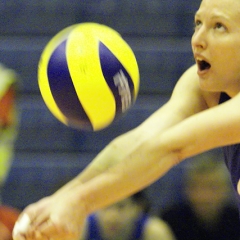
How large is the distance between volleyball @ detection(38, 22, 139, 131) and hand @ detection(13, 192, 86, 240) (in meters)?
0.59

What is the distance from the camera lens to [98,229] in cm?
356

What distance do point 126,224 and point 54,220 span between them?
1992mm

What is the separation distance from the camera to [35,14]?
4766mm

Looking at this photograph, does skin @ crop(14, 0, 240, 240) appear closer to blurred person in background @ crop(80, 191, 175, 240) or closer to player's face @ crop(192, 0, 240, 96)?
player's face @ crop(192, 0, 240, 96)

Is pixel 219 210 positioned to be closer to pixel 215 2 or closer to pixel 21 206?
pixel 21 206

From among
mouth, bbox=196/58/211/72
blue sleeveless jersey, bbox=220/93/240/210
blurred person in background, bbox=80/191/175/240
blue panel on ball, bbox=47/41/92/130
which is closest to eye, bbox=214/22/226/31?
mouth, bbox=196/58/211/72

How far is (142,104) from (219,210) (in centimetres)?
115

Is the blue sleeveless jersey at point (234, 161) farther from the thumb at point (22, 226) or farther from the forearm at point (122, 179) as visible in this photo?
the thumb at point (22, 226)

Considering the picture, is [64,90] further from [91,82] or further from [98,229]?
[98,229]

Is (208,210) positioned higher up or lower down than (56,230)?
lower down

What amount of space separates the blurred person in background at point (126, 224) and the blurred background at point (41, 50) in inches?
34.7

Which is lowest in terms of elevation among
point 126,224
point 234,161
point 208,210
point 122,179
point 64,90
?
point 208,210

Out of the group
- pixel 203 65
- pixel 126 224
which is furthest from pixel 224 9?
pixel 126 224

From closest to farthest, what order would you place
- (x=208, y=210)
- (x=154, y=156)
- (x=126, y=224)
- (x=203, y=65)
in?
(x=154, y=156) < (x=203, y=65) < (x=126, y=224) < (x=208, y=210)
